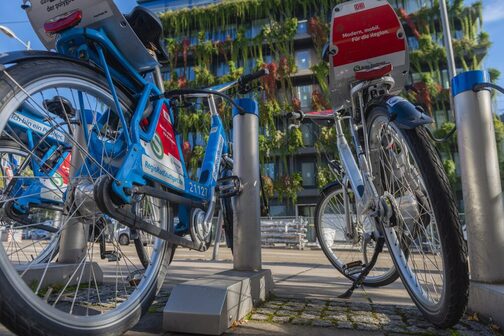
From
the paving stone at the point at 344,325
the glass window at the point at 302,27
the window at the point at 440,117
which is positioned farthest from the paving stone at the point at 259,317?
the glass window at the point at 302,27

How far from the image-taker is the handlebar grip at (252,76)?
299cm

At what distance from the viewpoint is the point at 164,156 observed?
2.01m

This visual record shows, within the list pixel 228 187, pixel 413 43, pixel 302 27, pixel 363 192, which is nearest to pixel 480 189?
pixel 363 192

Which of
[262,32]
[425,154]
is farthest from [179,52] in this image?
[425,154]

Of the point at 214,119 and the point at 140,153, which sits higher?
the point at 214,119

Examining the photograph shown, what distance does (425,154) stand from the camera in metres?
1.66

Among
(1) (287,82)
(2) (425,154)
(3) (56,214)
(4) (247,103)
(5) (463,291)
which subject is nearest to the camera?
(5) (463,291)

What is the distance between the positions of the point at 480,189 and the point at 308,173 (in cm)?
2233

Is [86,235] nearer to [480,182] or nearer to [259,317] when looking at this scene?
[259,317]

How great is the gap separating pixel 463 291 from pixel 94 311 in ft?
5.61

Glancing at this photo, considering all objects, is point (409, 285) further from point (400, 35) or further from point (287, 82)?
point (287, 82)

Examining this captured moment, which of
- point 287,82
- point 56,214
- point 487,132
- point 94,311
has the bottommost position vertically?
point 94,311

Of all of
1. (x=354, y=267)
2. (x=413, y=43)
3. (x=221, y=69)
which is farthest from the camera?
(x=221, y=69)

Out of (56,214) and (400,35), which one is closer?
(400,35)
